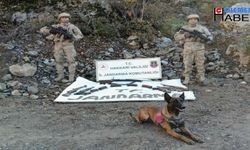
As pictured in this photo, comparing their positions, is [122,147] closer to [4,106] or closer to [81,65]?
[4,106]

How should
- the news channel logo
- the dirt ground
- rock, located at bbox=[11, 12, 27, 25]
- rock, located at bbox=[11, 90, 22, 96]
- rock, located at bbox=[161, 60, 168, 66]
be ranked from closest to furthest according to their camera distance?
1. the dirt ground
2. rock, located at bbox=[11, 90, 22, 96]
3. rock, located at bbox=[161, 60, 168, 66]
4. rock, located at bbox=[11, 12, 27, 25]
5. the news channel logo

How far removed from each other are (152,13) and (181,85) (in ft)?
13.4

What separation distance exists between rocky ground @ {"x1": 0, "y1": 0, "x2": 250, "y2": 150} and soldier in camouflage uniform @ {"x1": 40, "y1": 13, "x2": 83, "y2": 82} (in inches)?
11.7

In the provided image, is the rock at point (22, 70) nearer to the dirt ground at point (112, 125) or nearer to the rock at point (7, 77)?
the rock at point (7, 77)

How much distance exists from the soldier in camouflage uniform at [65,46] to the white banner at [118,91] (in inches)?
13.3

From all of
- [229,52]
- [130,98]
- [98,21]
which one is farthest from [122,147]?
[98,21]

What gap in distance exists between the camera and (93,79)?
10258 millimetres

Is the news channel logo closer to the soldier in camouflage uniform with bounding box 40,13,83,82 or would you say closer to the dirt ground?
the dirt ground

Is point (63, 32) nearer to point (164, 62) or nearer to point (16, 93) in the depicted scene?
point (16, 93)

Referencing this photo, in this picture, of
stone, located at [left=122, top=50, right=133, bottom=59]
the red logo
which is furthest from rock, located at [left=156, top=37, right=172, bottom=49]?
the red logo

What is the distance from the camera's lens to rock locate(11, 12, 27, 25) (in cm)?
1238

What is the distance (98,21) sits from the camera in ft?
40.4

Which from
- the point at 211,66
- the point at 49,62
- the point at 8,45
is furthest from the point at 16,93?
the point at 211,66

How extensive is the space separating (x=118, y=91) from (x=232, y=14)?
4.81 meters
